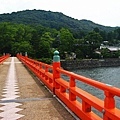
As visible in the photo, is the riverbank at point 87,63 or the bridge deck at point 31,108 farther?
the riverbank at point 87,63

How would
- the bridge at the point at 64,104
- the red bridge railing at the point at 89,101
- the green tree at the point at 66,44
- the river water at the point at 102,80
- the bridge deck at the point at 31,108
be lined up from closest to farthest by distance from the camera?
the red bridge railing at the point at 89,101
the bridge at the point at 64,104
the bridge deck at the point at 31,108
the river water at the point at 102,80
the green tree at the point at 66,44

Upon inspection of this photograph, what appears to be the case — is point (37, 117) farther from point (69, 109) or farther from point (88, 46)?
point (88, 46)

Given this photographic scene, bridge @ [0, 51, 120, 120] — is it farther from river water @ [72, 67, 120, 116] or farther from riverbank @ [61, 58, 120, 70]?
riverbank @ [61, 58, 120, 70]

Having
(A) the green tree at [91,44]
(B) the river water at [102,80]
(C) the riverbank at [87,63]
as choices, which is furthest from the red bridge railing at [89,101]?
(A) the green tree at [91,44]

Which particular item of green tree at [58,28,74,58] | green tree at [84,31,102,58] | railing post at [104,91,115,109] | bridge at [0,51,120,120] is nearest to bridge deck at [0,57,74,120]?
bridge at [0,51,120,120]

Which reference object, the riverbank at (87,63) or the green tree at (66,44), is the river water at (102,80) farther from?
the green tree at (66,44)

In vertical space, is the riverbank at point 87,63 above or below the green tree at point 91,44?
below

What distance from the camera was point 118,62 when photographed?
12062 centimetres

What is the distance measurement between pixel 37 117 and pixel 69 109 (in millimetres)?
948

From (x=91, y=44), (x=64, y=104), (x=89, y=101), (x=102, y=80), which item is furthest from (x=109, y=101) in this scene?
(x=91, y=44)

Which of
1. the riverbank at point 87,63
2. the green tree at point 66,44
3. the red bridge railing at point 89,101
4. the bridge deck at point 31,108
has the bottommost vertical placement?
the riverbank at point 87,63

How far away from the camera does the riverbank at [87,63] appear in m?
103

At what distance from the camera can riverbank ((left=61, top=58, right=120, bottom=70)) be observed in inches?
4043

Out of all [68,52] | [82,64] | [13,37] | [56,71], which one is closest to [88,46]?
[68,52]
